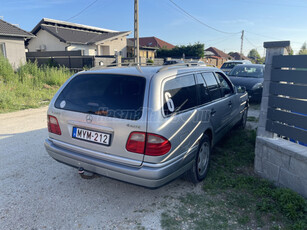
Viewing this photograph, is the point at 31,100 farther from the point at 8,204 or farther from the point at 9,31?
the point at 9,31

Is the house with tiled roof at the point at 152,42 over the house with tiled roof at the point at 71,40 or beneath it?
over

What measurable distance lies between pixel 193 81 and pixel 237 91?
215 centimetres

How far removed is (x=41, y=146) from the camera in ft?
15.6

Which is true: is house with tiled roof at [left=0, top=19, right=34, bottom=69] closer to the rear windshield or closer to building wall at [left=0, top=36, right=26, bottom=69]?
building wall at [left=0, top=36, right=26, bottom=69]

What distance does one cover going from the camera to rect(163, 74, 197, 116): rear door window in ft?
8.79

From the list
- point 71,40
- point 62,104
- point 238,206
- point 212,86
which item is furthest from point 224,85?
point 71,40

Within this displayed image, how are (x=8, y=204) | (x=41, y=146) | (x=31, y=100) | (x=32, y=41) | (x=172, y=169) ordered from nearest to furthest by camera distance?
(x=172, y=169) → (x=8, y=204) → (x=41, y=146) → (x=31, y=100) → (x=32, y=41)

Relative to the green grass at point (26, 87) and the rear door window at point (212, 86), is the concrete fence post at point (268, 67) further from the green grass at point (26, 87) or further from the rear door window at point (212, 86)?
the green grass at point (26, 87)

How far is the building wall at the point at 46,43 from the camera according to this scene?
82.0ft

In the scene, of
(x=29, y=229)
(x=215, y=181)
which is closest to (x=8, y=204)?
(x=29, y=229)

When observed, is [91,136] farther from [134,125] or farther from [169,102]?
[169,102]

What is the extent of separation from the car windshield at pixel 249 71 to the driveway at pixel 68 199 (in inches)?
316

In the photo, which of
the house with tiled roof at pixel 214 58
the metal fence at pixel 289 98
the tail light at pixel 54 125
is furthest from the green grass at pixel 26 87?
the house with tiled roof at pixel 214 58

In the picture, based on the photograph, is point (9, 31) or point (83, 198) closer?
point (83, 198)
